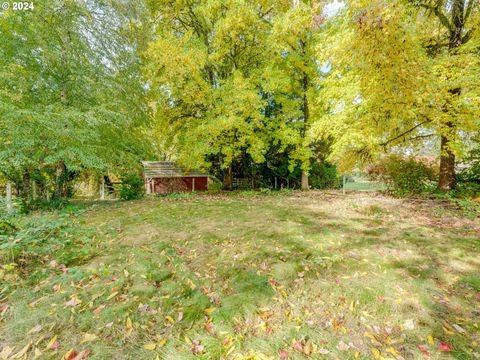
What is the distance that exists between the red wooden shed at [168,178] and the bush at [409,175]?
41.9 ft

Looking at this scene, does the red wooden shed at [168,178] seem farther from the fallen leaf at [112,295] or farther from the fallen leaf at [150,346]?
the fallen leaf at [150,346]

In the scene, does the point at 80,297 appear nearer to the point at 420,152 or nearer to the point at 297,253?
the point at 297,253

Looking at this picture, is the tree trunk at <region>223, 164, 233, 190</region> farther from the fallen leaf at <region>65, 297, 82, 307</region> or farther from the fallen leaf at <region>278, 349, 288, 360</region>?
the fallen leaf at <region>278, 349, 288, 360</region>

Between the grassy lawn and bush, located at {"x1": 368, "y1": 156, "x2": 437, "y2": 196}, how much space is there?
4509 mm

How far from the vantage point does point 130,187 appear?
1215 cm

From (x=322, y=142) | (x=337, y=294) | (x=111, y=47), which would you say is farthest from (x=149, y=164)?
(x=337, y=294)

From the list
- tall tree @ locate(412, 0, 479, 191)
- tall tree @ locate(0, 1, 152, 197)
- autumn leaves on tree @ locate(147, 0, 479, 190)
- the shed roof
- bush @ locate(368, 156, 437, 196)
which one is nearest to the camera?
autumn leaves on tree @ locate(147, 0, 479, 190)

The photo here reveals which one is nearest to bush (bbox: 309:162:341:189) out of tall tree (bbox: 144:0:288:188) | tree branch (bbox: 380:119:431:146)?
tall tree (bbox: 144:0:288:188)

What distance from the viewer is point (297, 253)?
13.5ft

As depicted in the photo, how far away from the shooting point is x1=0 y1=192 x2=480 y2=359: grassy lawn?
2.33 m

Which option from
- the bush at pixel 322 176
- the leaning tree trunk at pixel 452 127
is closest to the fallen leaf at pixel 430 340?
the leaning tree trunk at pixel 452 127

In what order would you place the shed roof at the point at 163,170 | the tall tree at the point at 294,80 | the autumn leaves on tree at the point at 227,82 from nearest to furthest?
the autumn leaves on tree at the point at 227,82 → the tall tree at the point at 294,80 → the shed roof at the point at 163,170

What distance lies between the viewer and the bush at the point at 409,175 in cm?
944

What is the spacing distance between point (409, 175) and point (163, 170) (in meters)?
15.9
